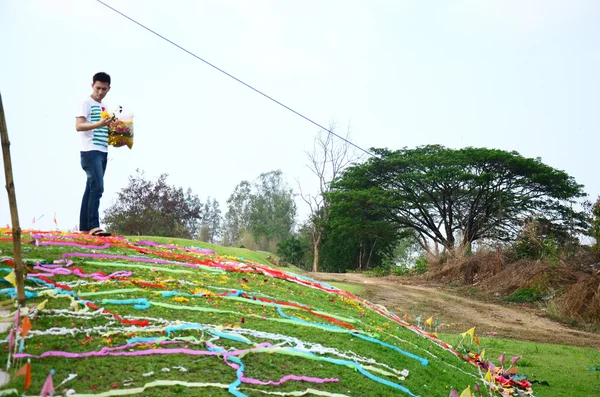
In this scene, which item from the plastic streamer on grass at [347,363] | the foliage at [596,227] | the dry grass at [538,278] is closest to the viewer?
the plastic streamer on grass at [347,363]

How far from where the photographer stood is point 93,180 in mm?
4863

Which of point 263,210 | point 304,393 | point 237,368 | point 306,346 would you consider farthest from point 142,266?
point 263,210

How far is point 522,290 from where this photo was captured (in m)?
12.5

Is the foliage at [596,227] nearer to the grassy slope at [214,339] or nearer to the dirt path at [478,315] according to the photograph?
the dirt path at [478,315]

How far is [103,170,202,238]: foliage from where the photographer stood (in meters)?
20.2

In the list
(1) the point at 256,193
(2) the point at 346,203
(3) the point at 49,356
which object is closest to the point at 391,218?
(2) the point at 346,203

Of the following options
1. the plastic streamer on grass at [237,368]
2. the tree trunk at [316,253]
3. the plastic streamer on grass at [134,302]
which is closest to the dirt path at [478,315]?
the plastic streamer on grass at [134,302]

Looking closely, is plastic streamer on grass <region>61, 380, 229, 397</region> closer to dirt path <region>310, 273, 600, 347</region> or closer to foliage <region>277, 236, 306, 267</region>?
dirt path <region>310, 273, 600, 347</region>

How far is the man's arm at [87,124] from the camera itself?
A: 4.68 m

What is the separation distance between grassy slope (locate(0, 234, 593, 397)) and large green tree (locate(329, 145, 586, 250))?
1826 centimetres

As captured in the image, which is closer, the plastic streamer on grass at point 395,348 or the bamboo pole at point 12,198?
the bamboo pole at point 12,198

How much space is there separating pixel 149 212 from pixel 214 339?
61.0 feet

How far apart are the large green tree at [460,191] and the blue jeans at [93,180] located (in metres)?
18.2

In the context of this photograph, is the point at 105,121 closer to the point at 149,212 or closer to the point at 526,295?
the point at 526,295
